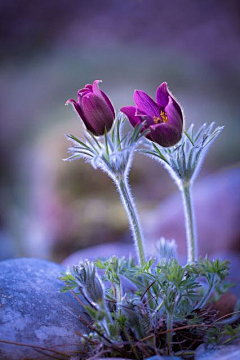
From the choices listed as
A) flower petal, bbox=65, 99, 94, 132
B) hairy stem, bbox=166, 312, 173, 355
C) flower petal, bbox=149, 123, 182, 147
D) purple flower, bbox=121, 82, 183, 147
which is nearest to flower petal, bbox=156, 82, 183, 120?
purple flower, bbox=121, 82, 183, 147

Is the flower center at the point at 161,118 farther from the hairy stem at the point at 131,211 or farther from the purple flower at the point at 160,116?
the hairy stem at the point at 131,211

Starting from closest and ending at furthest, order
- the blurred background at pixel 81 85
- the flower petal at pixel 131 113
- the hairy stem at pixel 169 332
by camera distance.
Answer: the hairy stem at pixel 169 332 → the flower petal at pixel 131 113 → the blurred background at pixel 81 85

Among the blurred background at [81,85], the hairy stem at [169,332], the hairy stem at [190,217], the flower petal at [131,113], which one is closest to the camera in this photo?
the hairy stem at [169,332]

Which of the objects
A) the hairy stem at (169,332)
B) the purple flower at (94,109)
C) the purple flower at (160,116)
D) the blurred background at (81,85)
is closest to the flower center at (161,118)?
the purple flower at (160,116)

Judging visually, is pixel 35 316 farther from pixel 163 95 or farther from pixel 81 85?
pixel 81 85

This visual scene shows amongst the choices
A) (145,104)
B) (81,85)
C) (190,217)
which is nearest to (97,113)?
(145,104)

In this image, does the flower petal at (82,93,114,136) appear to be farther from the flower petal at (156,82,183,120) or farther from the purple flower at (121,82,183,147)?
the flower petal at (156,82,183,120)
